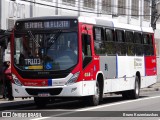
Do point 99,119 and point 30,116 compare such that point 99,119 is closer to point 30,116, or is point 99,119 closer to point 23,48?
point 30,116

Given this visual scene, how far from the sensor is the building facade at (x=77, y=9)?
99.0ft

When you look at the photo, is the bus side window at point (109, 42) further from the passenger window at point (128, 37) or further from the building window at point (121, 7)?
the building window at point (121, 7)

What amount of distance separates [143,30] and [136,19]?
960 inches

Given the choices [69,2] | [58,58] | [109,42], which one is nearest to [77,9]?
[69,2]

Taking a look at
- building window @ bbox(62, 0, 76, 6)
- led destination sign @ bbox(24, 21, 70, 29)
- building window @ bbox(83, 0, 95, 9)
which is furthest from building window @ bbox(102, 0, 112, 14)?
led destination sign @ bbox(24, 21, 70, 29)

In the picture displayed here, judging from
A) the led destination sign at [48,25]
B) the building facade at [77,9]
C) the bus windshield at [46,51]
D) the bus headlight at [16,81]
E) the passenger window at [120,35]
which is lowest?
the bus headlight at [16,81]

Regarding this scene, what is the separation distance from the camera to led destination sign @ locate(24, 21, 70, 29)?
1894 cm

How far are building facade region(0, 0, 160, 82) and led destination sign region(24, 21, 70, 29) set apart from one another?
7591mm

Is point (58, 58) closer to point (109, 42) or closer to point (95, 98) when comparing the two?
point (95, 98)

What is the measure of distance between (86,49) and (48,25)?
1.58m

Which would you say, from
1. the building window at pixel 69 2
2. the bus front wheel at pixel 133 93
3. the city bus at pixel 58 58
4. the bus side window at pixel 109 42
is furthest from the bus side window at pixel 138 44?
the building window at pixel 69 2

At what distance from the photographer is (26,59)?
62.4 feet

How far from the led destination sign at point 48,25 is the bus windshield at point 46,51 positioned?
0.71 ft

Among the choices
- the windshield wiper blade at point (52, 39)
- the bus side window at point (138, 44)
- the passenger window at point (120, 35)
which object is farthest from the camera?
the bus side window at point (138, 44)
